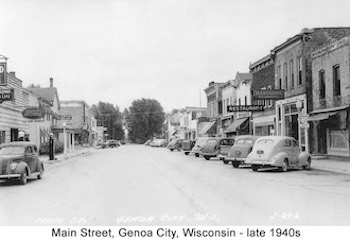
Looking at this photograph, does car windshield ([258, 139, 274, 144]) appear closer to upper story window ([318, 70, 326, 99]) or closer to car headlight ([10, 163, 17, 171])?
upper story window ([318, 70, 326, 99])

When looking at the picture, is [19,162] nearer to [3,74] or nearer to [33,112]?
[3,74]

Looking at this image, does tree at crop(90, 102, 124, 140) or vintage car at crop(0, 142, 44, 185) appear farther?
tree at crop(90, 102, 124, 140)

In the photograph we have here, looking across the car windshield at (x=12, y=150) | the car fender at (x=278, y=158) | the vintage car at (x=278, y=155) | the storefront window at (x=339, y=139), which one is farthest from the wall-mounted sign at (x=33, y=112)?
the storefront window at (x=339, y=139)

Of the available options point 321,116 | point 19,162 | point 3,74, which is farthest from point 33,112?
point 321,116

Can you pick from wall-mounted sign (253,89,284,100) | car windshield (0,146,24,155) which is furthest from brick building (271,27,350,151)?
car windshield (0,146,24,155)

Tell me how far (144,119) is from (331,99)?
3929 inches

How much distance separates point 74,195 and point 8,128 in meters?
20.0

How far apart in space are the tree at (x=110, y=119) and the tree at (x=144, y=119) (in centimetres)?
1375

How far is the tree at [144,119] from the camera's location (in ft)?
414

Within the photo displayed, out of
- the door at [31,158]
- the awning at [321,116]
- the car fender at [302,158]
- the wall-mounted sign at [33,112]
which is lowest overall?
the car fender at [302,158]

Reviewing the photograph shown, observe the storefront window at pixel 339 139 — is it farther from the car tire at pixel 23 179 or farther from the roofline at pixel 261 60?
the car tire at pixel 23 179

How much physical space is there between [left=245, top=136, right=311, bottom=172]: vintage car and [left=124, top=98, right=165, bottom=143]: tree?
10506 centimetres

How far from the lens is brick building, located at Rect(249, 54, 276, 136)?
3806 centimetres

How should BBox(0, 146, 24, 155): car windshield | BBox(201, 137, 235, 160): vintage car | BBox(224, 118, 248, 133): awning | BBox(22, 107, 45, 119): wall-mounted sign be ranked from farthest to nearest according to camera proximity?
BBox(224, 118, 248, 133): awning → BBox(201, 137, 235, 160): vintage car → BBox(22, 107, 45, 119): wall-mounted sign → BBox(0, 146, 24, 155): car windshield
